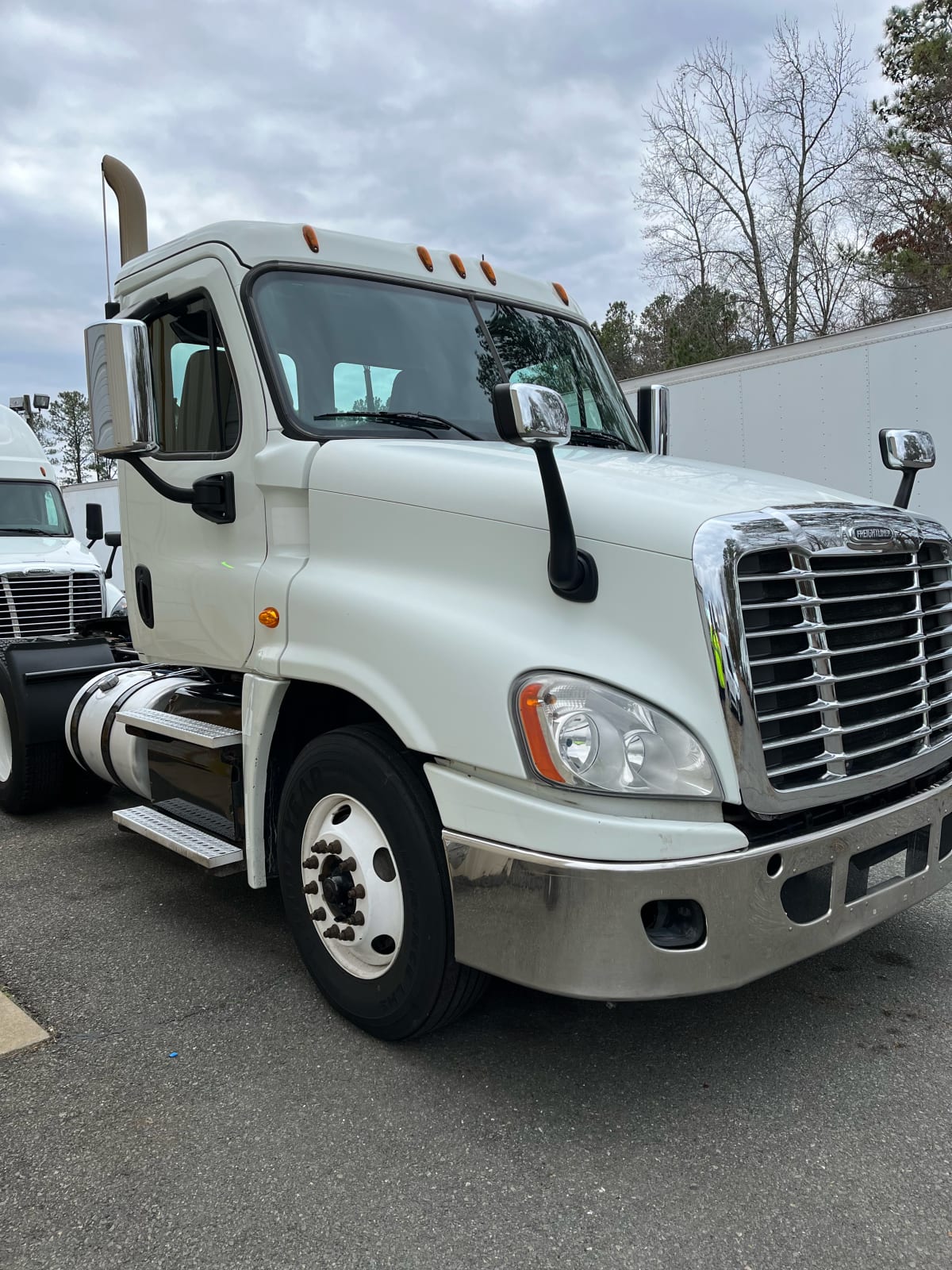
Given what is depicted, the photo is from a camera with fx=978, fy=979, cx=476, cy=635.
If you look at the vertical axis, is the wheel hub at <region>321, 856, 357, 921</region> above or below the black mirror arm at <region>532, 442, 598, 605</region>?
below

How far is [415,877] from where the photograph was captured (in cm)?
276

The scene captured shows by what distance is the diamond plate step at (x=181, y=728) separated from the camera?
3.61 meters

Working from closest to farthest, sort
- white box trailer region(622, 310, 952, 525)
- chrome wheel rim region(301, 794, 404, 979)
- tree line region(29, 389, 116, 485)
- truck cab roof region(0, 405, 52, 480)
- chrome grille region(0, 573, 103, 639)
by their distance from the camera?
chrome wheel rim region(301, 794, 404, 979), white box trailer region(622, 310, 952, 525), chrome grille region(0, 573, 103, 639), truck cab roof region(0, 405, 52, 480), tree line region(29, 389, 116, 485)

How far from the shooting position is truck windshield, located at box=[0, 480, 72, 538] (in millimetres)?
9055

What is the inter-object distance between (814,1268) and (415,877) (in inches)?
51.4

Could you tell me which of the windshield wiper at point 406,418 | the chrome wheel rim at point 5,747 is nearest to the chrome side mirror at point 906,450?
the windshield wiper at point 406,418

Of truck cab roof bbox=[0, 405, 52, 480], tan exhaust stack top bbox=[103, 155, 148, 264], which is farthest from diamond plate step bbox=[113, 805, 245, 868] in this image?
truck cab roof bbox=[0, 405, 52, 480]

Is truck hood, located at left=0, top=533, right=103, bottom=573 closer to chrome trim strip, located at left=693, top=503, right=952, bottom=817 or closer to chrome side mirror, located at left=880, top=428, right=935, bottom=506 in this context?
chrome side mirror, located at left=880, top=428, right=935, bottom=506

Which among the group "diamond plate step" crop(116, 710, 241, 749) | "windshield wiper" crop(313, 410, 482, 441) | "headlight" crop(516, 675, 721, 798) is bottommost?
"diamond plate step" crop(116, 710, 241, 749)

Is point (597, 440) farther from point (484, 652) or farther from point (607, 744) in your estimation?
point (607, 744)

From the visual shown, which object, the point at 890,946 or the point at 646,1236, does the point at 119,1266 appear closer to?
the point at 646,1236

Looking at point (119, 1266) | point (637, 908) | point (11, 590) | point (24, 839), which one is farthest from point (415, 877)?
point (11, 590)

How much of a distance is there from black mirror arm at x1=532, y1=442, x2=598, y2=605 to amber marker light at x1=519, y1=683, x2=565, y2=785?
0.30 meters

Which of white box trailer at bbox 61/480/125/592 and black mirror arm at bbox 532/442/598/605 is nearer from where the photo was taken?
black mirror arm at bbox 532/442/598/605
